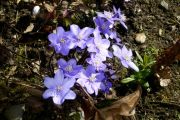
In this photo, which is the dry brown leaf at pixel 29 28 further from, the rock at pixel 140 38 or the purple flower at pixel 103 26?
the rock at pixel 140 38

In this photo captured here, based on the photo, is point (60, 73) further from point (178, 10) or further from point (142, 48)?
point (178, 10)

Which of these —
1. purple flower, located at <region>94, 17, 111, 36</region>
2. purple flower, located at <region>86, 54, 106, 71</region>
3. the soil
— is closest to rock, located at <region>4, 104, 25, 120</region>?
the soil

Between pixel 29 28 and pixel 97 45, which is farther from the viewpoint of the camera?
pixel 29 28

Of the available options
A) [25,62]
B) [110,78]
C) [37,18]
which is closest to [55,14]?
[37,18]

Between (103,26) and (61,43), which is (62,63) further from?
(103,26)

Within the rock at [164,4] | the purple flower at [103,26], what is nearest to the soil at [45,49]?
the rock at [164,4]

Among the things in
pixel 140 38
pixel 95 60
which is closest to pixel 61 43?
pixel 95 60

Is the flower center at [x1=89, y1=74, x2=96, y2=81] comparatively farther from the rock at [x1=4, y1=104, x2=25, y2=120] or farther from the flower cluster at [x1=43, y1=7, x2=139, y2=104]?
the rock at [x1=4, y1=104, x2=25, y2=120]
